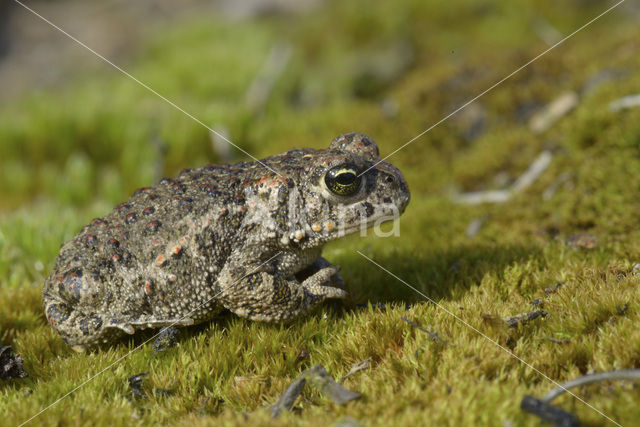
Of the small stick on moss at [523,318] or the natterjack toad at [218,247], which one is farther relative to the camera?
the natterjack toad at [218,247]

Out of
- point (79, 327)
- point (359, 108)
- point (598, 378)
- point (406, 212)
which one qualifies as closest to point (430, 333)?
point (598, 378)

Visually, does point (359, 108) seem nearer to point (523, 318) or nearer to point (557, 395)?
point (523, 318)

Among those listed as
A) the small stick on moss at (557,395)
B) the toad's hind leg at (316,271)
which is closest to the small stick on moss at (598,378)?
the small stick on moss at (557,395)

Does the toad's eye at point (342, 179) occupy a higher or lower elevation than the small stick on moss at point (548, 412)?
higher

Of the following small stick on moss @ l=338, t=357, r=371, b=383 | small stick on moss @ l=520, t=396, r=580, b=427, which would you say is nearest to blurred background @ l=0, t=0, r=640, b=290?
small stick on moss @ l=338, t=357, r=371, b=383

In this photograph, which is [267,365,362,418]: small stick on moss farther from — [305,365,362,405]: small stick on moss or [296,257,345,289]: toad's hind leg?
[296,257,345,289]: toad's hind leg

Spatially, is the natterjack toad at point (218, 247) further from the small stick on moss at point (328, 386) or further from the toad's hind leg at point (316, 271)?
the small stick on moss at point (328, 386)

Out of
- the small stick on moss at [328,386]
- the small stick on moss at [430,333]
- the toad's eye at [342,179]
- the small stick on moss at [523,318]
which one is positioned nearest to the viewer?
the small stick on moss at [328,386]

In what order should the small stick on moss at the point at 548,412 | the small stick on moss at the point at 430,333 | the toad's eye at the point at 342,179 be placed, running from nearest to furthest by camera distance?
the small stick on moss at the point at 548,412 → the small stick on moss at the point at 430,333 → the toad's eye at the point at 342,179
